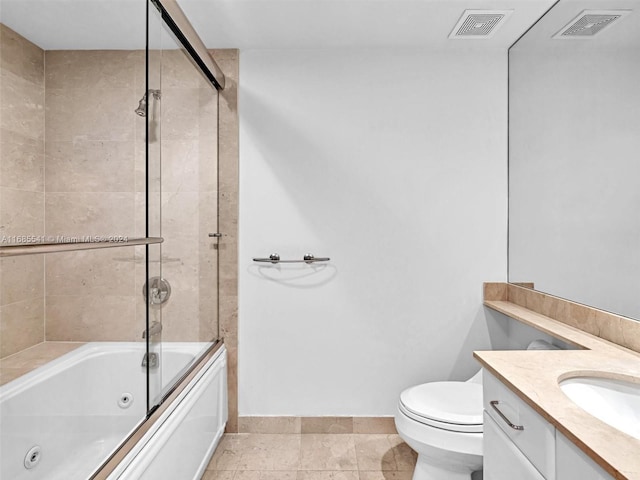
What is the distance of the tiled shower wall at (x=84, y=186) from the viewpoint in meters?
0.90

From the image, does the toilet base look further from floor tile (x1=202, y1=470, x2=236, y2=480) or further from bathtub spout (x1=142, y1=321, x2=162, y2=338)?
bathtub spout (x1=142, y1=321, x2=162, y2=338)

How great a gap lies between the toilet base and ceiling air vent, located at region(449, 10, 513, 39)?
209 cm

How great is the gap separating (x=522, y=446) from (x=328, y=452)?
1.41 m

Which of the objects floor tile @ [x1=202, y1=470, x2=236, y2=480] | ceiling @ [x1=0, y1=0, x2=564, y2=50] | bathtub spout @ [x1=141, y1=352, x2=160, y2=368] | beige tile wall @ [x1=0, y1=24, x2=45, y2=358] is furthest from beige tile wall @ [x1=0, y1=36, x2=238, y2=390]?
floor tile @ [x1=202, y1=470, x2=236, y2=480]

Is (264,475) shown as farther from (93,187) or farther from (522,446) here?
(93,187)

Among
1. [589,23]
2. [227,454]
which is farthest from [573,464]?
[227,454]

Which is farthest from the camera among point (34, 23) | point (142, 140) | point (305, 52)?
point (305, 52)

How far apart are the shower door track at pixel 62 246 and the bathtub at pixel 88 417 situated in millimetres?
287

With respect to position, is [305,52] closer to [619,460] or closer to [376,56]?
[376,56]

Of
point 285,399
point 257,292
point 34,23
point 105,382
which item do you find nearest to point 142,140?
point 34,23

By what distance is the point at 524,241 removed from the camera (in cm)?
231

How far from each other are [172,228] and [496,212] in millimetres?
1812

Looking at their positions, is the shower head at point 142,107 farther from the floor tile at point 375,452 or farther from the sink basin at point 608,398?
the floor tile at point 375,452

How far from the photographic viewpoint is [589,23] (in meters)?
1.74
